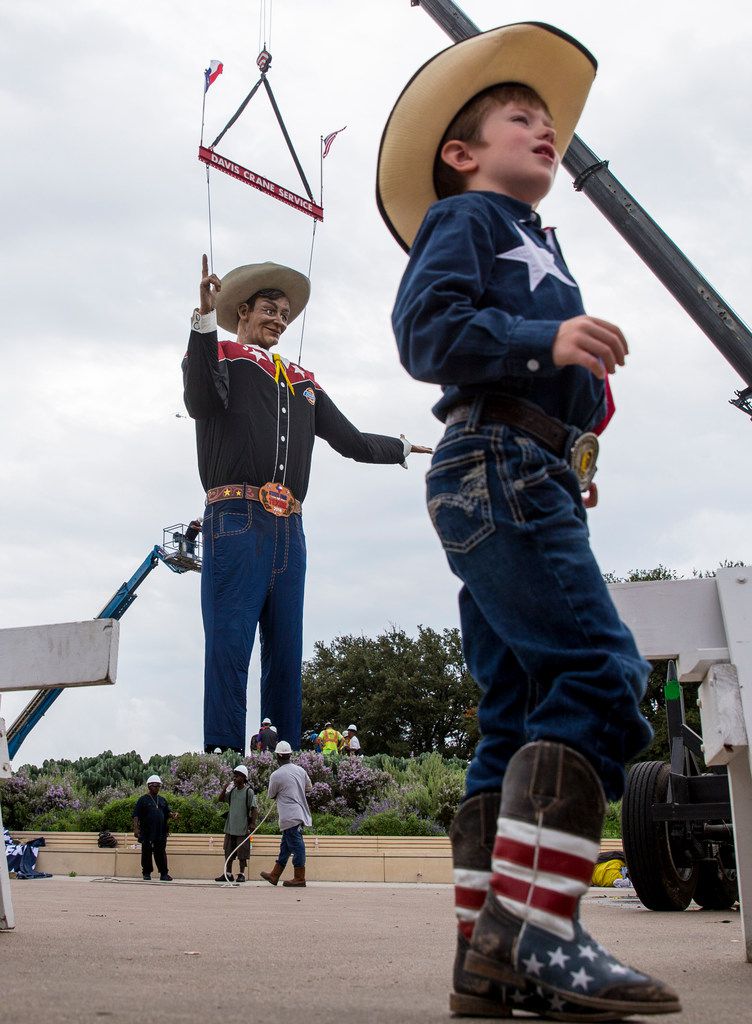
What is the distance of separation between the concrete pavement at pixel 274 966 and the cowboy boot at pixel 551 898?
0.44ft

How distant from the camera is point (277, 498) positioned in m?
15.0

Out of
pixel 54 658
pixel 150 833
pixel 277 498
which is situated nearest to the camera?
pixel 54 658

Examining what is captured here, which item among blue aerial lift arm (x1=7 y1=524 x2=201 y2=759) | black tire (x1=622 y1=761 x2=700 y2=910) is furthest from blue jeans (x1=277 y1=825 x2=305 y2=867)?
blue aerial lift arm (x1=7 y1=524 x2=201 y2=759)

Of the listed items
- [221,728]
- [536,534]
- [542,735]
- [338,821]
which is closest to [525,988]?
[542,735]

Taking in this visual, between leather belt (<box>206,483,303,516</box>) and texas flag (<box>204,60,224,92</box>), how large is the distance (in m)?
6.45

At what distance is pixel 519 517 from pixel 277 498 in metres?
13.1

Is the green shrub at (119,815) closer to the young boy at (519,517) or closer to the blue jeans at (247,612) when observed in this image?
the blue jeans at (247,612)

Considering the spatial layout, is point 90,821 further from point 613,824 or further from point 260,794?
point 613,824

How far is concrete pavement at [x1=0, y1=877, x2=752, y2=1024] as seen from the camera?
1.92m

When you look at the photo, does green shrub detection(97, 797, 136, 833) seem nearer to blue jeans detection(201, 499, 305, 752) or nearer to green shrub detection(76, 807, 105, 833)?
green shrub detection(76, 807, 105, 833)

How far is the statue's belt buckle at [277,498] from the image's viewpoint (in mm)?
14906

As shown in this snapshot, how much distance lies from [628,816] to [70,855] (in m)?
10.2

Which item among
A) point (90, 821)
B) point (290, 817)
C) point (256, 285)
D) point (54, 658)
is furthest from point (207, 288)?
point (54, 658)

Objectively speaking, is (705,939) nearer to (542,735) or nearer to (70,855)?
(542,735)
